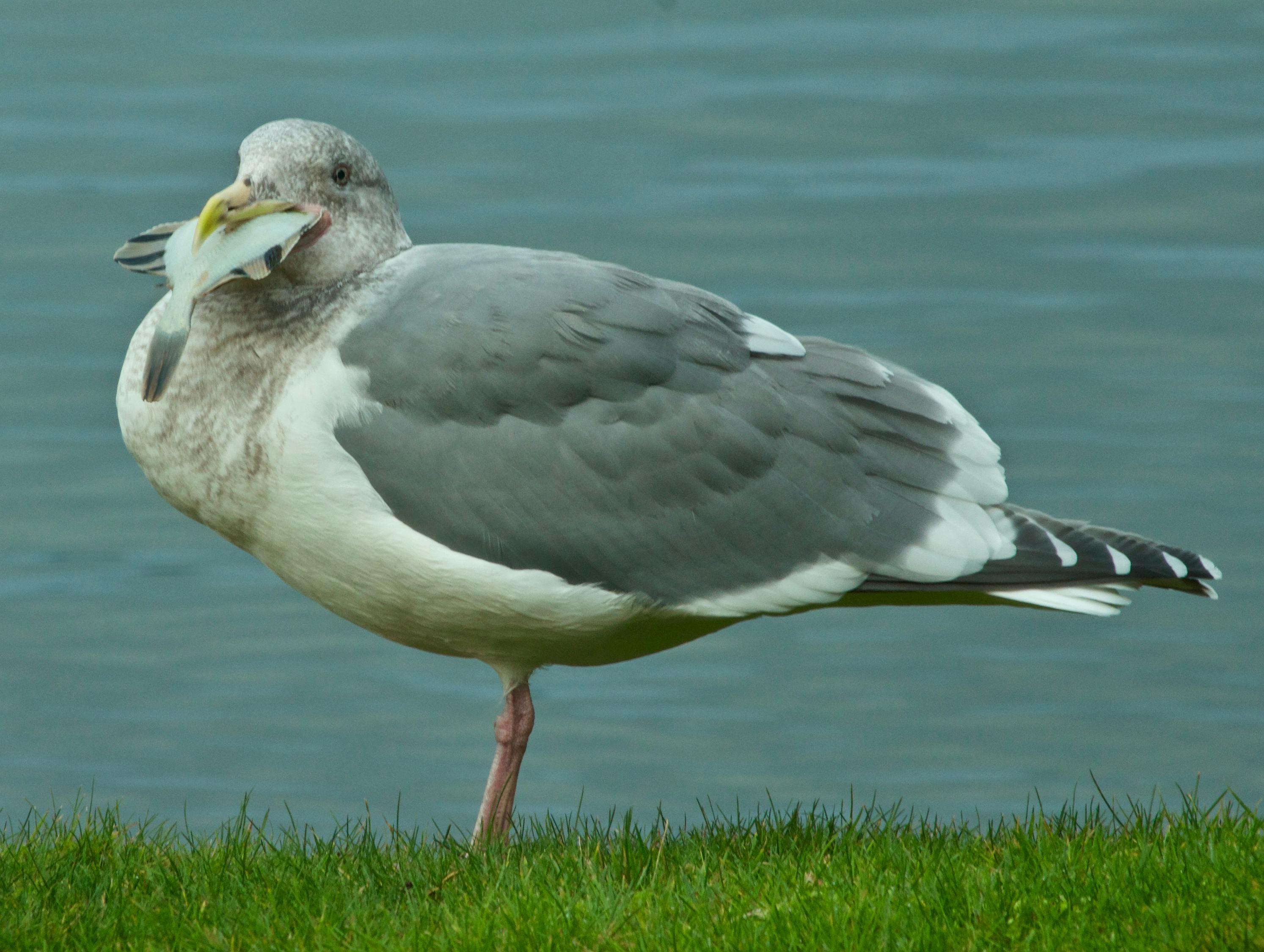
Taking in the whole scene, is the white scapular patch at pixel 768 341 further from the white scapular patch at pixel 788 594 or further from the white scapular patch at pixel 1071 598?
the white scapular patch at pixel 1071 598

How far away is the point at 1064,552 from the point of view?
5027 millimetres

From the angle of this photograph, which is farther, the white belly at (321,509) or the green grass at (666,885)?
the white belly at (321,509)

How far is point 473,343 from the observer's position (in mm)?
4715

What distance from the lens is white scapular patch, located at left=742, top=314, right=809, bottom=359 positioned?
515cm

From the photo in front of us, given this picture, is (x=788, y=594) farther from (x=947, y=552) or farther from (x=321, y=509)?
(x=321, y=509)

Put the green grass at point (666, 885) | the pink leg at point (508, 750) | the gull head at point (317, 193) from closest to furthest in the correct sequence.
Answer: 1. the green grass at point (666, 885)
2. the gull head at point (317, 193)
3. the pink leg at point (508, 750)

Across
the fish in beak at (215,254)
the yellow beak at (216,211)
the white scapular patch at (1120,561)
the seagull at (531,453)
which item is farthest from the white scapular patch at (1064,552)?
the yellow beak at (216,211)

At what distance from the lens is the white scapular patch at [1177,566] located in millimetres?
5051

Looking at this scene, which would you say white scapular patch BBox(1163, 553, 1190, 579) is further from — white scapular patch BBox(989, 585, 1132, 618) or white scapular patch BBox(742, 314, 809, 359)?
white scapular patch BBox(742, 314, 809, 359)

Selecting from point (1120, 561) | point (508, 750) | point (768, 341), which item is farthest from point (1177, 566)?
point (508, 750)

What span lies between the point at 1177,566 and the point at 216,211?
306 cm

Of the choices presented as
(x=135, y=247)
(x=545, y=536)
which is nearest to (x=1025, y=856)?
(x=545, y=536)

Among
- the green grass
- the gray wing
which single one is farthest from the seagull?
the green grass

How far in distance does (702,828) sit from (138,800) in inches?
226
